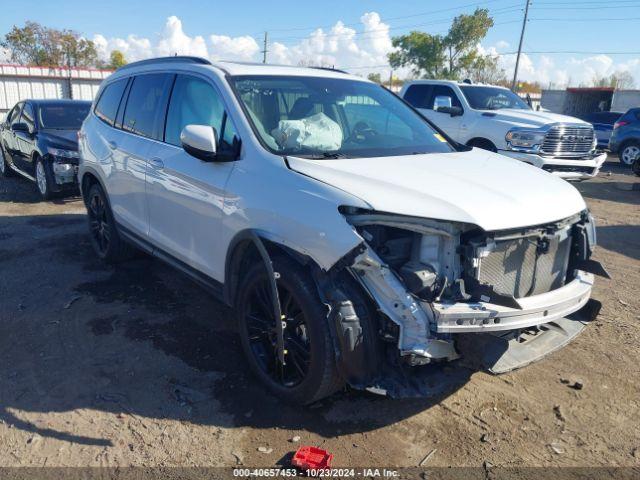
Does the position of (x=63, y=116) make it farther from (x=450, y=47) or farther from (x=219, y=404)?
(x=450, y=47)

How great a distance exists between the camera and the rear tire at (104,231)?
5.63 m

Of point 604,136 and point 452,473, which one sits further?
point 604,136

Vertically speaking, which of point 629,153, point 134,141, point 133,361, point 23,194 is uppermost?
point 134,141

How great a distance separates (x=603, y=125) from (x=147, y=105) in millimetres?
19231

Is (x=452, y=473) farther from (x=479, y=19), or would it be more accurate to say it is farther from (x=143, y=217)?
(x=479, y=19)

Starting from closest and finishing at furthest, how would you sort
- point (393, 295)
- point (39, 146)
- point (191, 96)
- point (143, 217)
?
point (393, 295)
point (191, 96)
point (143, 217)
point (39, 146)

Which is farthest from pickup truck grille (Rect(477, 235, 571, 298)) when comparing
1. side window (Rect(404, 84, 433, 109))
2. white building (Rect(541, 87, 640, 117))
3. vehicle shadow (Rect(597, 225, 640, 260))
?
white building (Rect(541, 87, 640, 117))

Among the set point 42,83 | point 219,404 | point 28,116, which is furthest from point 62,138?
point 42,83

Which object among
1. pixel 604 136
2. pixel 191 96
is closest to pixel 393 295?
pixel 191 96

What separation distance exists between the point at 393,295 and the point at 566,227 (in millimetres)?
1345

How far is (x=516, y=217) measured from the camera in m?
2.90

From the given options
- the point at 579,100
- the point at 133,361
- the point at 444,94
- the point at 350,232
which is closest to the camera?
the point at 350,232

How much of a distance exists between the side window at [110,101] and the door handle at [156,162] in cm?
139

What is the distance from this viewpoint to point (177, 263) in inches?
170
